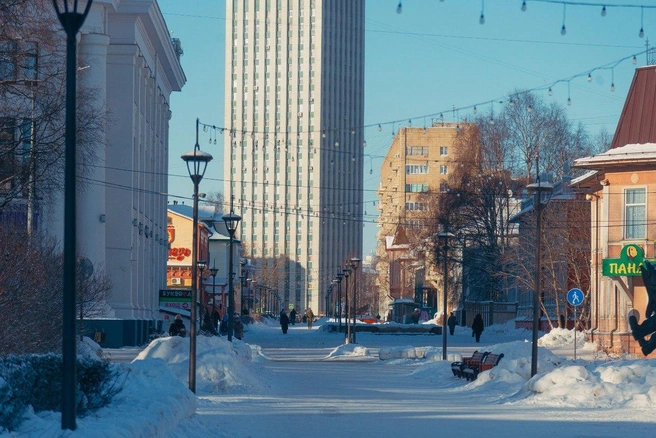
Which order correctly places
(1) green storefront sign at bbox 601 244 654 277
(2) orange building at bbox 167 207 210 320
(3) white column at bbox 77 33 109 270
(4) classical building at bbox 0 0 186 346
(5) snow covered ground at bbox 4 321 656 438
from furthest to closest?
(2) orange building at bbox 167 207 210 320 → (4) classical building at bbox 0 0 186 346 → (3) white column at bbox 77 33 109 270 → (1) green storefront sign at bbox 601 244 654 277 → (5) snow covered ground at bbox 4 321 656 438

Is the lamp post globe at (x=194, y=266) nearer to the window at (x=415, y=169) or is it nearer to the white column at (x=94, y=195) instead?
the white column at (x=94, y=195)

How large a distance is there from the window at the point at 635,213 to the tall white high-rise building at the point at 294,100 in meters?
116

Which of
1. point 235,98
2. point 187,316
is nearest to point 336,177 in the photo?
point 235,98

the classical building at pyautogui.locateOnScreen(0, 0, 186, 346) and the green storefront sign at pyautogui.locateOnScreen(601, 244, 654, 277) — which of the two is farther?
the classical building at pyautogui.locateOnScreen(0, 0, 186, 346)

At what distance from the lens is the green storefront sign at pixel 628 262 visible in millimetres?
42719

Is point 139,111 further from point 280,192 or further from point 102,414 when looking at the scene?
point 280,192

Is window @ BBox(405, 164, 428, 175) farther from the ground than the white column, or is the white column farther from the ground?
window @ BBox(405, 164, 428, 175)

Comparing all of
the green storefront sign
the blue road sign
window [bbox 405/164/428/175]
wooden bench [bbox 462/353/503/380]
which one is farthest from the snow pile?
window [bbox 405/164/428/175]

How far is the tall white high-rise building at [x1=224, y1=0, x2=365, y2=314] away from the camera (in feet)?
543

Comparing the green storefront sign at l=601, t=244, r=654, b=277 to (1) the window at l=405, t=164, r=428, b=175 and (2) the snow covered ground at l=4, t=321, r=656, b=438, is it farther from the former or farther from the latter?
(1) the window at l=405, t=164, r=428, b=175

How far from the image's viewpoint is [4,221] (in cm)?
2750

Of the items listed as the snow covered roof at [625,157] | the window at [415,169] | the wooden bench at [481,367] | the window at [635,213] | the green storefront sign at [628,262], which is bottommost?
the wooden bench at [481,367]

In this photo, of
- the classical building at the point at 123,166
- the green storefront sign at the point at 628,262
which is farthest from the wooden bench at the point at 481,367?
the classical building at the point at 123,166

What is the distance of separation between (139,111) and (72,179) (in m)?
45.4
